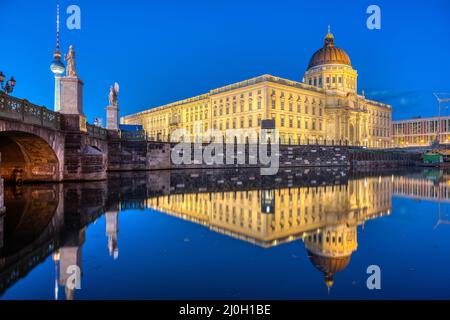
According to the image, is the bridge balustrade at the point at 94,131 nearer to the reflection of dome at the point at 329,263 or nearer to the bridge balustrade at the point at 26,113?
the bridge balustrade at the point at 26,113

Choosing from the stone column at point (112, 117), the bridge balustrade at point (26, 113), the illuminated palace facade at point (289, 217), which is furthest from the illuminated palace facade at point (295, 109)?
the illuminated palace facade at point (289, 217)

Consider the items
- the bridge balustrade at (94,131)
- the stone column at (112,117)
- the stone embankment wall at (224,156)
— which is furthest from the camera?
the stone embankment wall at (224,156)

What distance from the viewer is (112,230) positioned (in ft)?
28.3

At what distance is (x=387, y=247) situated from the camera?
7.23 metres

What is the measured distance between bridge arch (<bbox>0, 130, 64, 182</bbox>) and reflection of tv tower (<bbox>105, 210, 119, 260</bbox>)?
8.79 metres

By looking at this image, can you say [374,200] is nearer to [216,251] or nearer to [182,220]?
[182,220]

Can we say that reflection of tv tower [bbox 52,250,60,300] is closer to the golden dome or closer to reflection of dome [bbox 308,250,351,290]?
reflection of dome [bbox 308,250,351,290]

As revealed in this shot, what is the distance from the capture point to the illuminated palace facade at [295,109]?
67875 millimetres

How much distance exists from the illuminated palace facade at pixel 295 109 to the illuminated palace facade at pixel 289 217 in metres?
44.9

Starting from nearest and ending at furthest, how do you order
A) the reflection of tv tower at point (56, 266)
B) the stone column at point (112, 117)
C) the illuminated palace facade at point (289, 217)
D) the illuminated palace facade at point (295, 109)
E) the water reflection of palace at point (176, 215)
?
the reflection of tv tower at point (56, 266) < the water reflection of palace at point (176, 215) < the illuminated palace facade at point (289, 217) < the stone column at point (112, 117) < the illuminated palace facade at point (295, 109)

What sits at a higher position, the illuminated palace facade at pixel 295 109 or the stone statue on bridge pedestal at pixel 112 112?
the illuminated palace facade at pixel 295 109

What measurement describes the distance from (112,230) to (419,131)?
13922 cm

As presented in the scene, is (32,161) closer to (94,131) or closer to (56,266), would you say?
(94,131)
